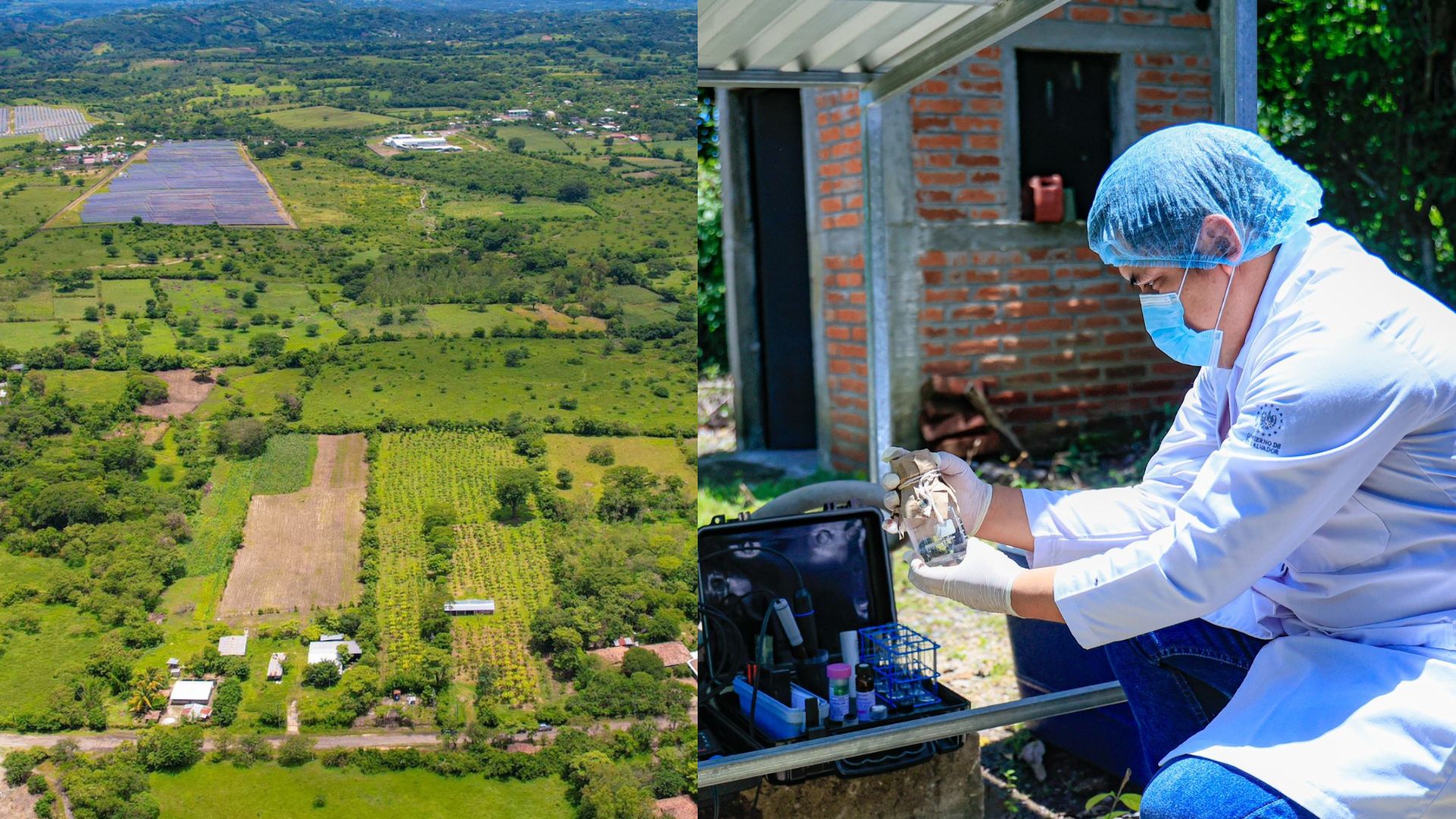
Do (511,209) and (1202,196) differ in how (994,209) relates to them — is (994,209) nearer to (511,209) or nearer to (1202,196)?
(1202,196)

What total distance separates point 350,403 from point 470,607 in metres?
0.42

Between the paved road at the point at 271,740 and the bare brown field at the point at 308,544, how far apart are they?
22 centimetres

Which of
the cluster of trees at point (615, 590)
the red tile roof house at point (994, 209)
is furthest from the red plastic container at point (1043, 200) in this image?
the cluster of trees at point (615, 590)

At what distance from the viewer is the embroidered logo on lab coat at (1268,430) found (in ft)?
5.46

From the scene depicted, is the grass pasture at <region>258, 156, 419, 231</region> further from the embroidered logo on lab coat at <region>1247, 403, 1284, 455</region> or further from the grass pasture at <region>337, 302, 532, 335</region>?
the embroidered logo on lab coat at <region>1247, 403, 1284, 455</region>

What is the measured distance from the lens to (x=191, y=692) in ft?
5.91

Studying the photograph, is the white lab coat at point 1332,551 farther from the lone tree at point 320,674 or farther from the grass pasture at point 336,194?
the grass pasture at point 336,194

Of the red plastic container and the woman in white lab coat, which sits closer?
the woman in white lab coat

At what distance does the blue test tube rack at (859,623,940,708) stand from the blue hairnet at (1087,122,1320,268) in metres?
1.21

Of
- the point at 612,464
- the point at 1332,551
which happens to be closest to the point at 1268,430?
the point at 1332,551

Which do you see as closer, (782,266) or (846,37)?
(846,37)

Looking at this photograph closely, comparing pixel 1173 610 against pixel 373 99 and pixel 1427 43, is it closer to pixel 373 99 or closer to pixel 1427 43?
pixel 373 99

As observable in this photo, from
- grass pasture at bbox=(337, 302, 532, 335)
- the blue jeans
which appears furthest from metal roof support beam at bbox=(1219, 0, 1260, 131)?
grass pasture at bbox=(337, 302, 532, 335)

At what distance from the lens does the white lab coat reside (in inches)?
64.4
